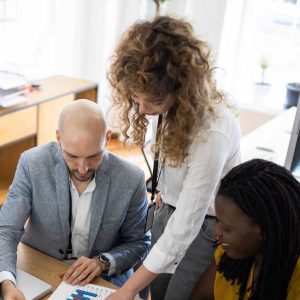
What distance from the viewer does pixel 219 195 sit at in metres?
1.21

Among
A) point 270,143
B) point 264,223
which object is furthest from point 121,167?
point 270,143

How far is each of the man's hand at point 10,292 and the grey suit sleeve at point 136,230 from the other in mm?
389

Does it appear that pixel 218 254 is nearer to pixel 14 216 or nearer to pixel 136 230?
pixel 136 230

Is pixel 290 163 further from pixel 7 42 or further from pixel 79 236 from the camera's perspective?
pixel 7 42

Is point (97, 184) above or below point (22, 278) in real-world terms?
above

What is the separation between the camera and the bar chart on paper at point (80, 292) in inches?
52.7

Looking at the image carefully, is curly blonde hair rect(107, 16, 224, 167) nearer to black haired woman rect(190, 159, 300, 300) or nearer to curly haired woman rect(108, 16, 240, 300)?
curly haired woman rect(108, 16, 240, 300)

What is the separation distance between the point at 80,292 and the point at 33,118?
206 cm

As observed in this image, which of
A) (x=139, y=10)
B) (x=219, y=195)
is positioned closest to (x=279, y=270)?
(x=219, y=195)

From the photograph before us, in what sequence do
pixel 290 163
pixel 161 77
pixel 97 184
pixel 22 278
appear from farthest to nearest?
pixel 290 163
pixel 97 184
pixel 22 278
pixel 161 77

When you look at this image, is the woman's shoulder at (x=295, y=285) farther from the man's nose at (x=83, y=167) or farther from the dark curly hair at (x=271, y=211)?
the man's nose at (x=83, y=167)

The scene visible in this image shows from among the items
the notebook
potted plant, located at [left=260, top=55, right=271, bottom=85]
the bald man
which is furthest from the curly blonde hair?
Result: potted plant, located at [left=260, top=55, right=271, bottom=85]

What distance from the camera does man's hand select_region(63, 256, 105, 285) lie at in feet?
4.63

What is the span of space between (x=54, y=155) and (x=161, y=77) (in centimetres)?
63
